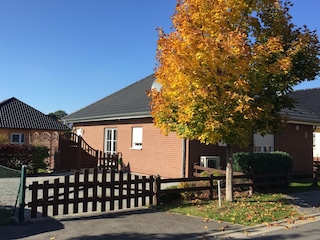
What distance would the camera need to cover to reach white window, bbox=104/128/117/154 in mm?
22106

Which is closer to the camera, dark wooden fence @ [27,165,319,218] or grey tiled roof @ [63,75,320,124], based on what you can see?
dark wooden fence @ [27,165,319,218]

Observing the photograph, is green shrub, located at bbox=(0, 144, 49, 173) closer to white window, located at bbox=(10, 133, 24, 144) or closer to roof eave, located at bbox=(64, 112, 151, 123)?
roof eave, located at bbox=(64, 112, 151, 123)

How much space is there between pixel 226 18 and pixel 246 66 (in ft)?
5.33

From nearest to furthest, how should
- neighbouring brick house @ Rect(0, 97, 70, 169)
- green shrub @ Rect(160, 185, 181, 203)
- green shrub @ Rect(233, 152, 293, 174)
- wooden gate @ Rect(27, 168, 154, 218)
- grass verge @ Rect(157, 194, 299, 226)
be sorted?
wooden gate @ Rect(27, 168, 154, 218) < grass verge @ Rect(157, 194, 299, 226) < green shrub @ Rect(160, 185, 181, 203) < green shrub @ Rect(233, 152, 293, 174) < neighbouring brick house @ Rect(0, 97, 70, 169)

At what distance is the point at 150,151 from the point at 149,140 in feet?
1.87

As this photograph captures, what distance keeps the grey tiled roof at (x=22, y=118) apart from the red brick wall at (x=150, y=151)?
503 inches

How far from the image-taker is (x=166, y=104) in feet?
35.3

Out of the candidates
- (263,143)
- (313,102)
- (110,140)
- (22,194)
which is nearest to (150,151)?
(110,140)

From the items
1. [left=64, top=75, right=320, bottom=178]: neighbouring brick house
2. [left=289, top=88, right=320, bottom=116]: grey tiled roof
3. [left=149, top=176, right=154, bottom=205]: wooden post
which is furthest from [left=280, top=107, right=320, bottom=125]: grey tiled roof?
[left=149, top=176, right=154, bottom=205]: wooden post

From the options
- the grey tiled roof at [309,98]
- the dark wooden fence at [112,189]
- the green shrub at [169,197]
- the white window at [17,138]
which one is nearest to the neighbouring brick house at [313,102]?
the grey tiled roof at [309,98]

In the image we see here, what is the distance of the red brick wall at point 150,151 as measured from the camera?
16906 millimetres

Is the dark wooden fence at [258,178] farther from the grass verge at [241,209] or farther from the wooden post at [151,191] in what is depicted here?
the wooden post at [151,191]

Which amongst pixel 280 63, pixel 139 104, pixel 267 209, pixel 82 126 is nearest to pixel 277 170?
pixel 267 209

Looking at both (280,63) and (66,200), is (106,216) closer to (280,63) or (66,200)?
(66,200)
